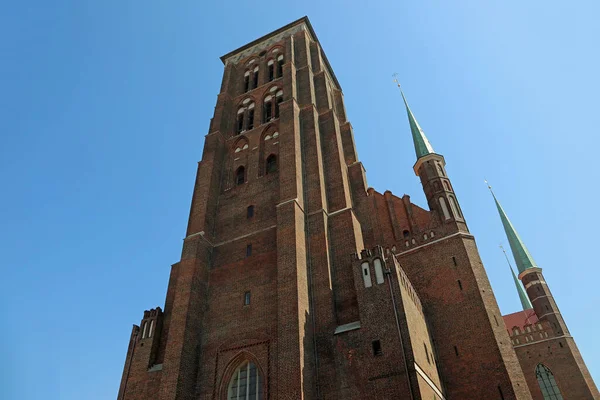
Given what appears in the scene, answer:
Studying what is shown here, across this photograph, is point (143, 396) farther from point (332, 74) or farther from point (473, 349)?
point (332, 74)

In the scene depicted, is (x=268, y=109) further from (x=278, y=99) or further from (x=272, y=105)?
(x=278, y=99)

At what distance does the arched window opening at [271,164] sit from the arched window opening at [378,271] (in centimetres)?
989

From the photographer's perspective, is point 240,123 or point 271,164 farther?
point 240,123

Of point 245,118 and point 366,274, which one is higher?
point 245,118

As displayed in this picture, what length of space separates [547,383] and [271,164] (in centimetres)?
2237

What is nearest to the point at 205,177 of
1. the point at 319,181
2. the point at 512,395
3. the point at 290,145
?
the point at 290,145

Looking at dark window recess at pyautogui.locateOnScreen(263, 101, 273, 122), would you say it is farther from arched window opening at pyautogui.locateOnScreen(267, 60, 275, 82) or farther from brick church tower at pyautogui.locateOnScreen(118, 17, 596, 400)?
arched window opening at pyautogui.locateOnScreen(267, 60, 275, 82)

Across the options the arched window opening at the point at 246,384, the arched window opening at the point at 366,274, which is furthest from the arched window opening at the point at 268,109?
the arched window opening at the point at 246,384

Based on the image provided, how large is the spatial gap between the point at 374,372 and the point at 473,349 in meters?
6.25

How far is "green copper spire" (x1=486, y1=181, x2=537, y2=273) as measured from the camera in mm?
37281

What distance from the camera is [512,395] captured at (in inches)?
679

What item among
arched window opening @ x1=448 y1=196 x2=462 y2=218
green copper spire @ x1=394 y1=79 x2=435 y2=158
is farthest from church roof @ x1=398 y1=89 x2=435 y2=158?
arched window opening @ x1=448 y1=196 x2=462 y2=218

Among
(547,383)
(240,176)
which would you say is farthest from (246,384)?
(547,383)

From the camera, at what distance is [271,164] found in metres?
26.1
